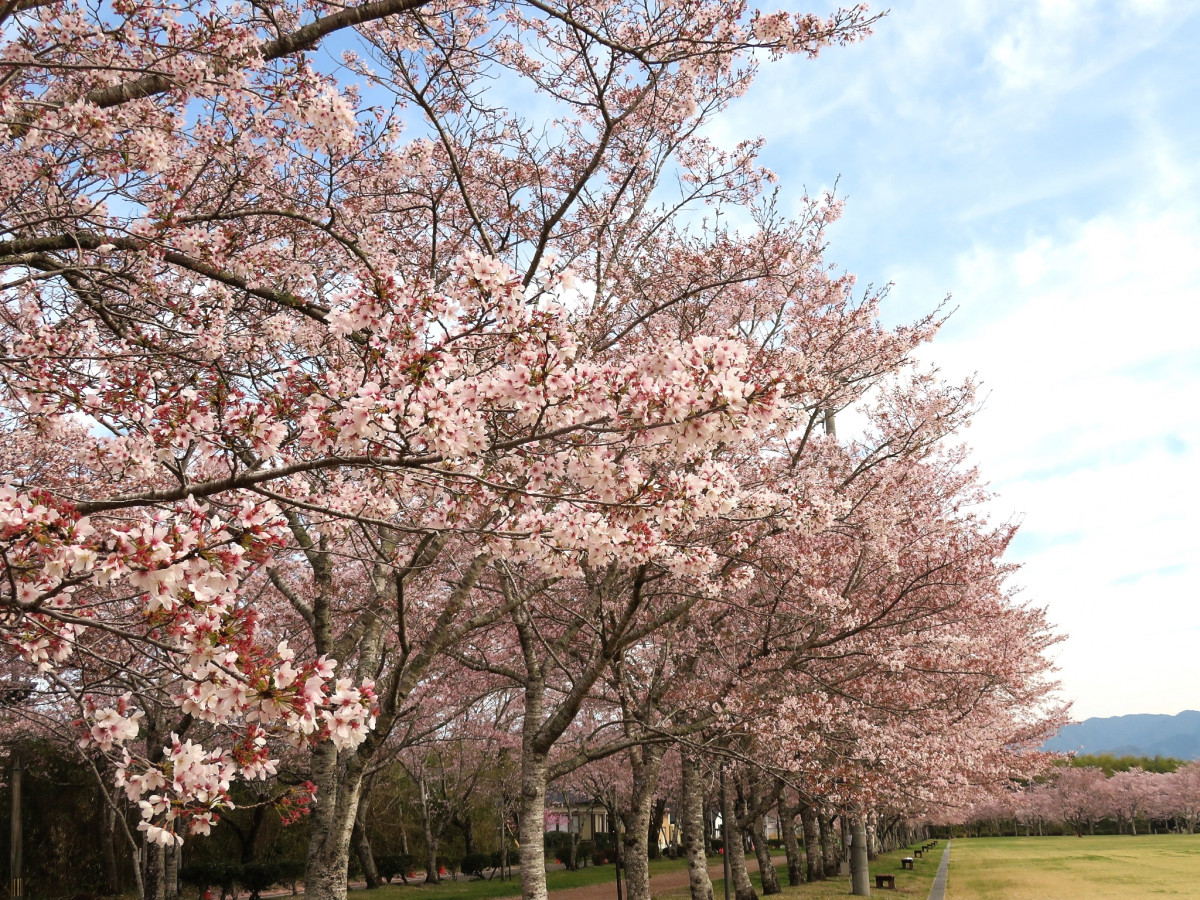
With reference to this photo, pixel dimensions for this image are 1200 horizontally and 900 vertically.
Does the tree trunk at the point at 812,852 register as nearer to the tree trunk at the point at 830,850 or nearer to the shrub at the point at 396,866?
the tree trunk at the point at 830,850

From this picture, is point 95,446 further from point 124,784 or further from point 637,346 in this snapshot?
point 637,346

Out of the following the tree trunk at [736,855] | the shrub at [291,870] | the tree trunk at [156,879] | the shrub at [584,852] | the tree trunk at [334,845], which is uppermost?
the tree trunk at [334,845]

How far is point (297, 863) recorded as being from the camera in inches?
960

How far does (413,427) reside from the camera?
11.7 feet

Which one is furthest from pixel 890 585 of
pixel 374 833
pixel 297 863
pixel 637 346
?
pixel 374 833

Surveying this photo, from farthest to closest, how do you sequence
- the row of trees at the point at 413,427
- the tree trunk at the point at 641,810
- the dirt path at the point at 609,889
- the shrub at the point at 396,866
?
1. the shrub at the point at 396,866
2. the dirt path at the point at 609,889
3. the tree trunk at the point at 641,810
4. the row of trees at the point at 413,427

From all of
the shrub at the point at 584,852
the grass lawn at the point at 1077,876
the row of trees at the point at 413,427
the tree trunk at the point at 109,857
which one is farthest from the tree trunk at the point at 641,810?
the shrub at the point at 584,852

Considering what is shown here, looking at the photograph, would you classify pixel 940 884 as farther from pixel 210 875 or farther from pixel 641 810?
pixel 210 875

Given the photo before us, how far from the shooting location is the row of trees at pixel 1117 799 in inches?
2795

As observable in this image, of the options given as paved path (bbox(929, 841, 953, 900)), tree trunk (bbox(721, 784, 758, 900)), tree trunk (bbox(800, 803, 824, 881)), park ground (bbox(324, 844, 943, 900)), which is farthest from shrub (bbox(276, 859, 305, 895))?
paved path (bbox(929, 841, 953, 900))

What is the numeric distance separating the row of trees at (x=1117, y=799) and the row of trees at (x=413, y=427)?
7051 centimetres

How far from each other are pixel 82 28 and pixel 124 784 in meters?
4.93

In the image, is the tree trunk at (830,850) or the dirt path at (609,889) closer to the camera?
the dirt path at (609,889)

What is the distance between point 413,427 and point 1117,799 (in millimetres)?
92342
